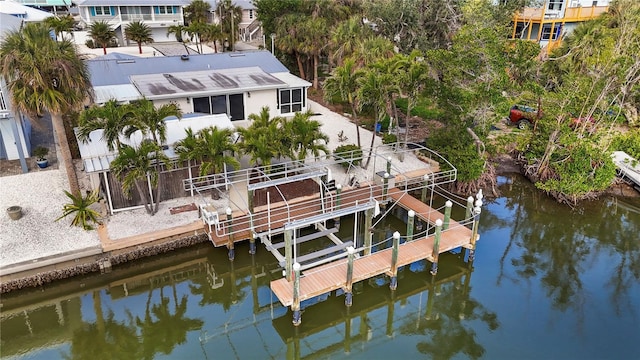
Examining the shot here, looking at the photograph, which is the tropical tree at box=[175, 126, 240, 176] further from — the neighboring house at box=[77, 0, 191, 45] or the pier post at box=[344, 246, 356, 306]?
the neighboring house at box=[77, 0, 191, 45]

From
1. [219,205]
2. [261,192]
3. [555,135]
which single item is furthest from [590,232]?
[219,205]

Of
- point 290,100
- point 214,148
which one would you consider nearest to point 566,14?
point 290,100

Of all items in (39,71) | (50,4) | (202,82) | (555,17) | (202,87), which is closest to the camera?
(39,71)

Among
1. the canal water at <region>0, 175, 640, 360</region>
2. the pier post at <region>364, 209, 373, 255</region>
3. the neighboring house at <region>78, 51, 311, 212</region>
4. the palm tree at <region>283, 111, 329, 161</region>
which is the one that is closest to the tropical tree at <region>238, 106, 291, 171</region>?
the palm tree at <region>283, 111, 329, 161</region>

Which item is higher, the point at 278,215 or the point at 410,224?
the point at 410,224

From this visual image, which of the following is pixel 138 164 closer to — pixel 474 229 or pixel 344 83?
pixel 344 83
